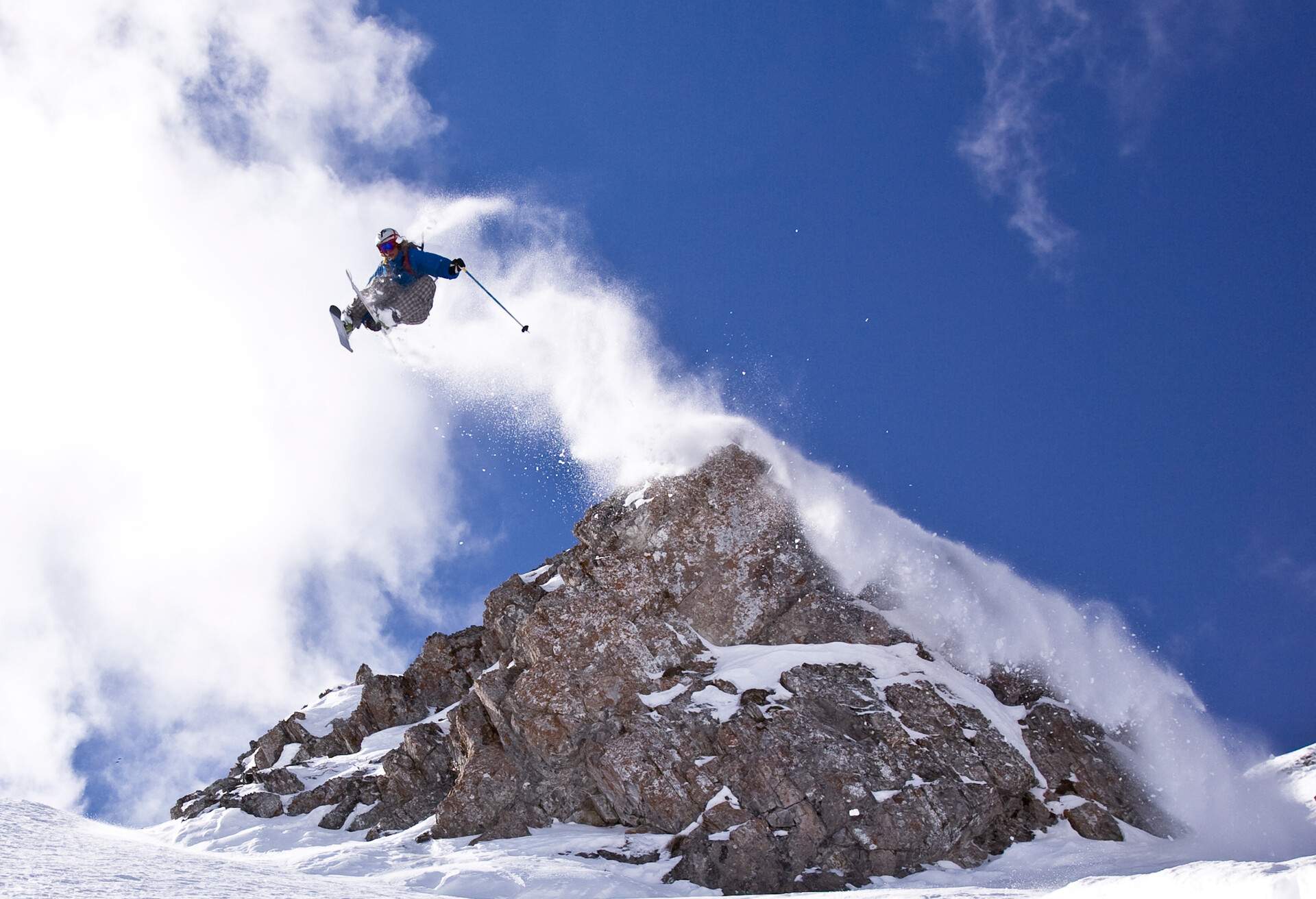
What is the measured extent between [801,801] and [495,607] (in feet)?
67.4

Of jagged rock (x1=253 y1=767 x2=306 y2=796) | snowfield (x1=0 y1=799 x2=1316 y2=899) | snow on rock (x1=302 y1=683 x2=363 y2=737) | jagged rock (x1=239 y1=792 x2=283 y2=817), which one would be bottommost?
snowfield (x1=0 y1=799 x2=1316 y2=899)

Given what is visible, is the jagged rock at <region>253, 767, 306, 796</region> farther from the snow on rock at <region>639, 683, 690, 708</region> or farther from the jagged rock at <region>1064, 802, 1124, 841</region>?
the jagged rock at <region>1064, 802, 1124, 841</region>

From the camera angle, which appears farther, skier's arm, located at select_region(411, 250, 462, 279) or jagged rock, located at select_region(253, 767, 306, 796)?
jagged rock, located at select_region(253, 767, 306, 796)

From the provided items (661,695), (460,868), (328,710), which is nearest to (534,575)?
(328,710)

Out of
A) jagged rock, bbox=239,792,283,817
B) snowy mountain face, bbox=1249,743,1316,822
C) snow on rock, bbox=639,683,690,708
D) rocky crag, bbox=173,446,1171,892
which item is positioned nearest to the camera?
rocky crag, bbox=173,446,1171,892

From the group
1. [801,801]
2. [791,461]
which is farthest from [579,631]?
[791,461]

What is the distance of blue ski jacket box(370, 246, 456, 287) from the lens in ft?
80.0

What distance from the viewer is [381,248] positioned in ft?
80.2

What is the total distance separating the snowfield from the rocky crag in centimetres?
94

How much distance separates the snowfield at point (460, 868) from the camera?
8744 mm

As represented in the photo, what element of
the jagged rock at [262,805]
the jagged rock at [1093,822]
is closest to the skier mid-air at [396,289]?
the jagged rock at [262,805]

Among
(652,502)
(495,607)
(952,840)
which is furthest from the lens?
(495,607)

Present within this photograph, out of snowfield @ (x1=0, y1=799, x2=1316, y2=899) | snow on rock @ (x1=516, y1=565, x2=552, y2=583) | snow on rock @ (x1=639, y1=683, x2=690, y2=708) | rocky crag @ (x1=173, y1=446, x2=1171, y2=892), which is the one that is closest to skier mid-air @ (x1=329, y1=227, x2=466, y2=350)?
snowfield @ (x1=0, y1=799, x2=1316, y2=899)

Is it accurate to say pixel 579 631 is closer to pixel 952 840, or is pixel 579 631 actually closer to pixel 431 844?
pixel 431 844
